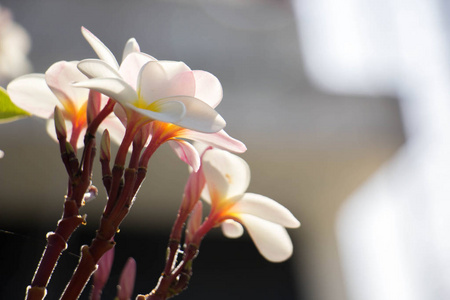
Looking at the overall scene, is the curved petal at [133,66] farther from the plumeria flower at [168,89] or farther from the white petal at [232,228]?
the white petal at [232,228]

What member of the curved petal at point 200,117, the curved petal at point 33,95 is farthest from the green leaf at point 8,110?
the curved petal at point 200,117

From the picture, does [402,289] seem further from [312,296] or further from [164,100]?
[164,100]

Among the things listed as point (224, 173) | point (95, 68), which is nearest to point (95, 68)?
point (95, 68)

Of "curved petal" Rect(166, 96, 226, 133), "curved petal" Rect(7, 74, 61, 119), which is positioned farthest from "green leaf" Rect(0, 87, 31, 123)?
"curved petal" Rect(166, 96, 226, 133)

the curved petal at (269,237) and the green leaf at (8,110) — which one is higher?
the curved petal at (269,237)

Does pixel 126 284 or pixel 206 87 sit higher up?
pixel 206 87

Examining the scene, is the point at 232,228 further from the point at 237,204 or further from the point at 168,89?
the point at 168,89

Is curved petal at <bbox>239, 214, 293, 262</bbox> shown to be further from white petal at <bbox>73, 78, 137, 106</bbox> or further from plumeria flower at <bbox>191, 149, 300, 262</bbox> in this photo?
white petal at <bbox>73, 78, 137, 106</bbox>
